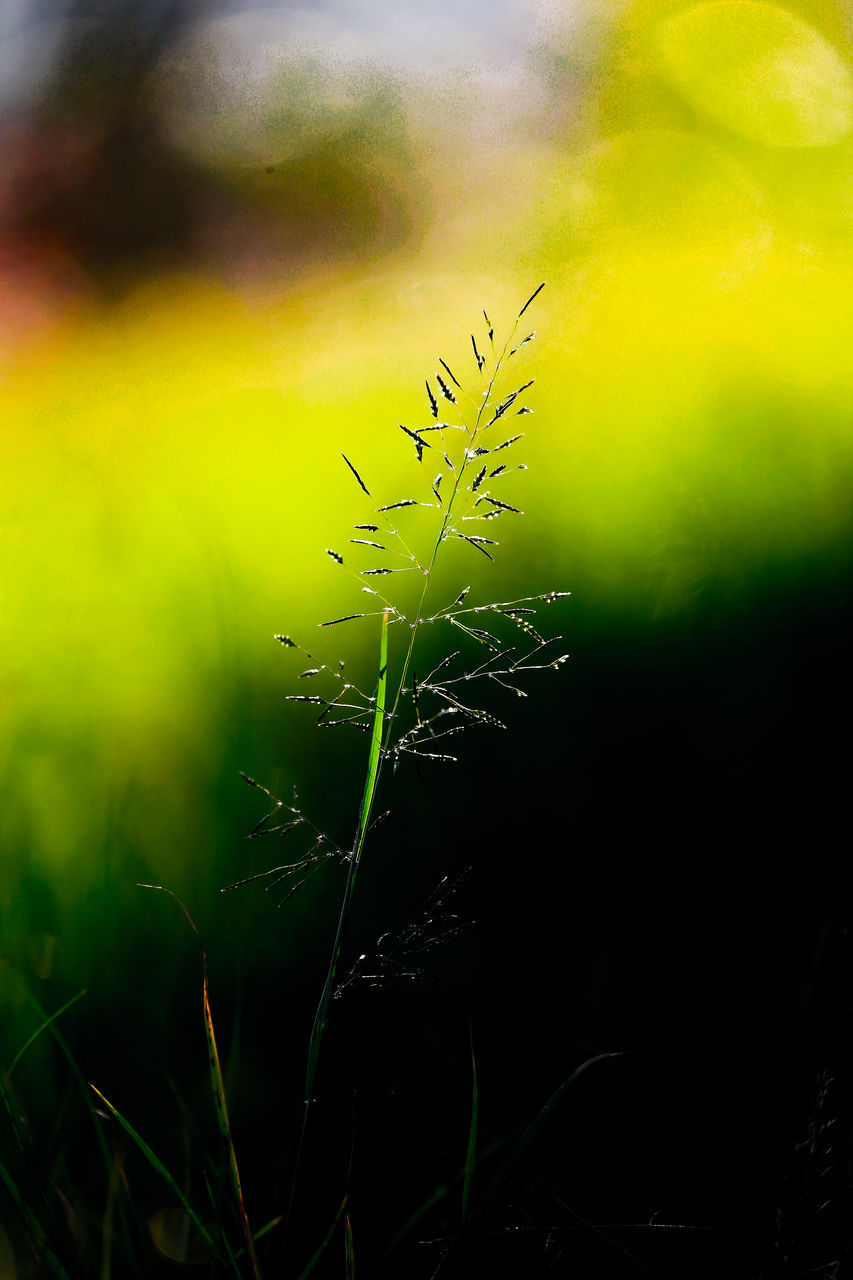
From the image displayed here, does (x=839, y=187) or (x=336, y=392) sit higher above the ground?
(x=839, y=187)

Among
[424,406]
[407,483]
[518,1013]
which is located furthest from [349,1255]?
[424,406]

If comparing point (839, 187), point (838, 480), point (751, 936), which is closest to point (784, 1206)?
point (751, 936)

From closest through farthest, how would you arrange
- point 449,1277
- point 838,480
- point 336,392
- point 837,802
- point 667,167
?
point 449,1277
point 837,802
point 838,480
point 336,392
point 667,167

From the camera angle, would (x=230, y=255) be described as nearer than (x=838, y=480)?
No

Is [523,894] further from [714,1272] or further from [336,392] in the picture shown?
[336,392]

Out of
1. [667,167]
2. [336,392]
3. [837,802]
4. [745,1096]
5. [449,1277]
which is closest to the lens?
[449,1277]

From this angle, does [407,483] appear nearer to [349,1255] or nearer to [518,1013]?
[518,1013]

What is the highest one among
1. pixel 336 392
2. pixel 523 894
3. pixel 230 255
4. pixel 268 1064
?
pixel 230 255

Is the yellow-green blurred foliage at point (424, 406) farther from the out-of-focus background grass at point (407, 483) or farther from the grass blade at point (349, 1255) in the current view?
the grass blade at point (349, 1255)
